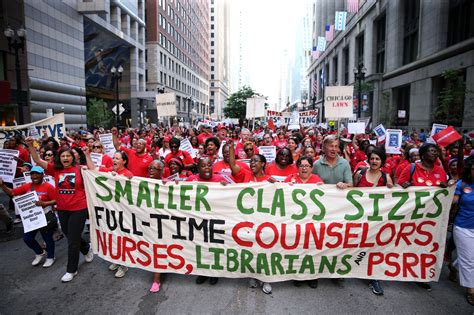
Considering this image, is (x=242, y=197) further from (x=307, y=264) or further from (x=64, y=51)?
(x=64, y=51)

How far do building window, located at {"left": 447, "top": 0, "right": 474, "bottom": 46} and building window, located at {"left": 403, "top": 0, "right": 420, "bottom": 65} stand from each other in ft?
15.6

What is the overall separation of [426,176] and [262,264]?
2.76 meters

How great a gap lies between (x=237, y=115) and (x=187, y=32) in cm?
2422

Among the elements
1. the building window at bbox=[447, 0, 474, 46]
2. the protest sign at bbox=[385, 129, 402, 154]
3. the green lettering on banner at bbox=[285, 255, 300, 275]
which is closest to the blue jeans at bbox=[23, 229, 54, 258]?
the green lettering on banner at bbox=[285, 255, 300, 275]

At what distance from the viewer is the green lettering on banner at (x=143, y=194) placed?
13.5 ft

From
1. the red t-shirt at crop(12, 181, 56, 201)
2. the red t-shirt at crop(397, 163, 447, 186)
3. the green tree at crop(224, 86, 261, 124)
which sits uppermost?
the green tree at crop(224, 86, 261, 124)

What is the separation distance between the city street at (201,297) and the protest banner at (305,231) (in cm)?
22

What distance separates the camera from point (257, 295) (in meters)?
3.89

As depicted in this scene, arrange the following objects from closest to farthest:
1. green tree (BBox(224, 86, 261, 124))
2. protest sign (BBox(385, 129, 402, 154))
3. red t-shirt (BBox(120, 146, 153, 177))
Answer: red t-shirt (BBox(120, 146, 153, 177)), protest sign (BBox(385, 129, 402, 154)), green tree (BBox(224, 86, 261, 124))

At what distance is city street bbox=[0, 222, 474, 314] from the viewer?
3.61 m

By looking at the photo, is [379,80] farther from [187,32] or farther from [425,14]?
[187,32]

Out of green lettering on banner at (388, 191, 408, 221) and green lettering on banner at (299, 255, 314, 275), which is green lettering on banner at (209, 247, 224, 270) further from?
green lettering on banner at (388, 191, 408, 221)

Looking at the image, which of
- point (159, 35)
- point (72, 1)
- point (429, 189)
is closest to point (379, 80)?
point (72, 1)

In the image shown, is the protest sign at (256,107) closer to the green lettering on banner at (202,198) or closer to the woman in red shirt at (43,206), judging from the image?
the woman in red shirt at (43,206)
